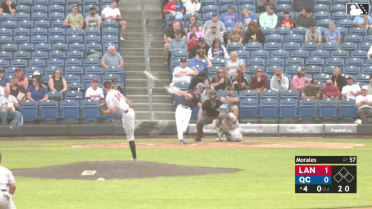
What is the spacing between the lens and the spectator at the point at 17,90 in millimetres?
30367

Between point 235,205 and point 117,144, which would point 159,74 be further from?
point 235,205

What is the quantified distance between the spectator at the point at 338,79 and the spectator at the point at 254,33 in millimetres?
3038

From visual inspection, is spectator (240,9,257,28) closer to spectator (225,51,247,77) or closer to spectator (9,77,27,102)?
spectator (225,51,247,77)

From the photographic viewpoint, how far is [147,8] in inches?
1398

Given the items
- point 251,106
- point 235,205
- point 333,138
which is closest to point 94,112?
point 251,106

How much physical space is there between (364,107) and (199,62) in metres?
5.47

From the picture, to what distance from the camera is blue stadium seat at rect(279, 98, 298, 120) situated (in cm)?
3125

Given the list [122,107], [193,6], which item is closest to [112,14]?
[193,6]

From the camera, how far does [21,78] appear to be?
1209 inches

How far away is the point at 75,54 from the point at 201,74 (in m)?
4.80

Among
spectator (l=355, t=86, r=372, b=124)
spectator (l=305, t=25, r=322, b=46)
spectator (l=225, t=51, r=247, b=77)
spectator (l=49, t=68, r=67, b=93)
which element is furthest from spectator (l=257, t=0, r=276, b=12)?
spectator (l=49, t=68, r=67, b=93)

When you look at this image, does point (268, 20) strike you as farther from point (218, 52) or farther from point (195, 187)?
point (195, 187)

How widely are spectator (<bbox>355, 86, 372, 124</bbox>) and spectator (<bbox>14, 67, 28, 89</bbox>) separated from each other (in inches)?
418

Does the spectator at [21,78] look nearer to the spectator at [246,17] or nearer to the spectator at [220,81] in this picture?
the spectator at [220,81]
